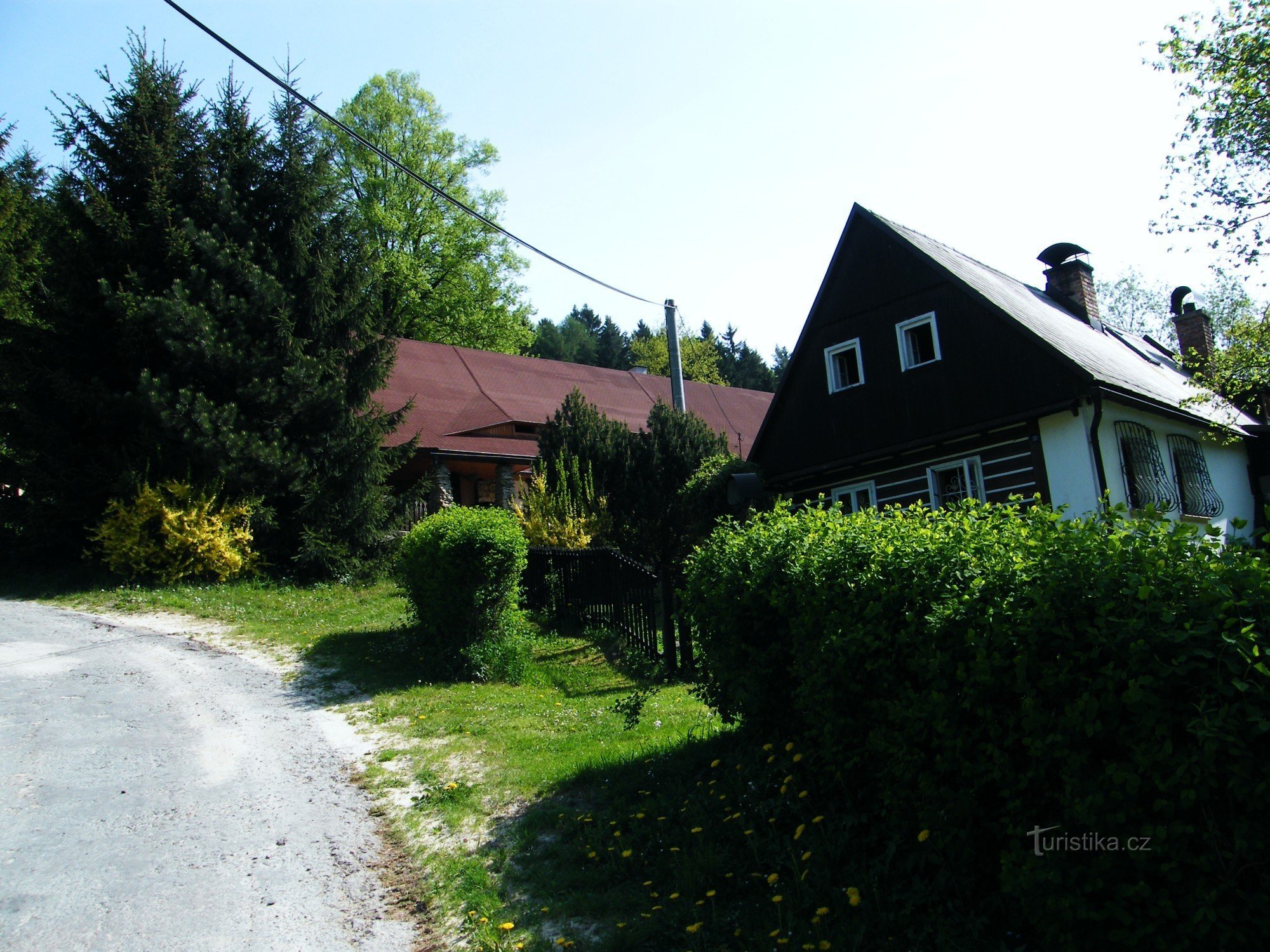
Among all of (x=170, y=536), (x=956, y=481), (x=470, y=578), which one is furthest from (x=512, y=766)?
(x=956, y=481)

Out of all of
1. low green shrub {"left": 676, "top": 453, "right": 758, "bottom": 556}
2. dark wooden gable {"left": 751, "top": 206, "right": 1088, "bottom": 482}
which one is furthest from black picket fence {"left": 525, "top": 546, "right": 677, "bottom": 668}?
dark wooden gable {"left": 751, "top": 206, "right": 1088, "bottom": 482}

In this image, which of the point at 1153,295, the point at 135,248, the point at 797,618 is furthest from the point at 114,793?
the point at 1153,295

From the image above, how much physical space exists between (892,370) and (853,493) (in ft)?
8.73

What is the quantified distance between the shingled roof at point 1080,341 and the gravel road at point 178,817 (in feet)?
41.6

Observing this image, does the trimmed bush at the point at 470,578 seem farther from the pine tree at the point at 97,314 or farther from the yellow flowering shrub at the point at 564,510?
the pine tree at the point at 97,314

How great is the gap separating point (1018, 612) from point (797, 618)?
1.62m

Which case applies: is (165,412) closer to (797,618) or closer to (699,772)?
(699,772)

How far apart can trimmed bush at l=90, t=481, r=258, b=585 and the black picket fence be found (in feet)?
19.6

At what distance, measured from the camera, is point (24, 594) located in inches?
591

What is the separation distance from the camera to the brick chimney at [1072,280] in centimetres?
2072

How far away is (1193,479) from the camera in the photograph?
17.4m

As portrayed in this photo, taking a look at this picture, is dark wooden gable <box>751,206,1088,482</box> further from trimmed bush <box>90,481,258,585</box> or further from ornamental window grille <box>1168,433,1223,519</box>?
trimmed bush <box>90,481,258,585</box>

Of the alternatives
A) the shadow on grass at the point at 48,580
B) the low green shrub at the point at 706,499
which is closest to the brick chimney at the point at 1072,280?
the low green shrub at the point at 706,499

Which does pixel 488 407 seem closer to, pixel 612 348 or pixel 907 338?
pixel 907 338
